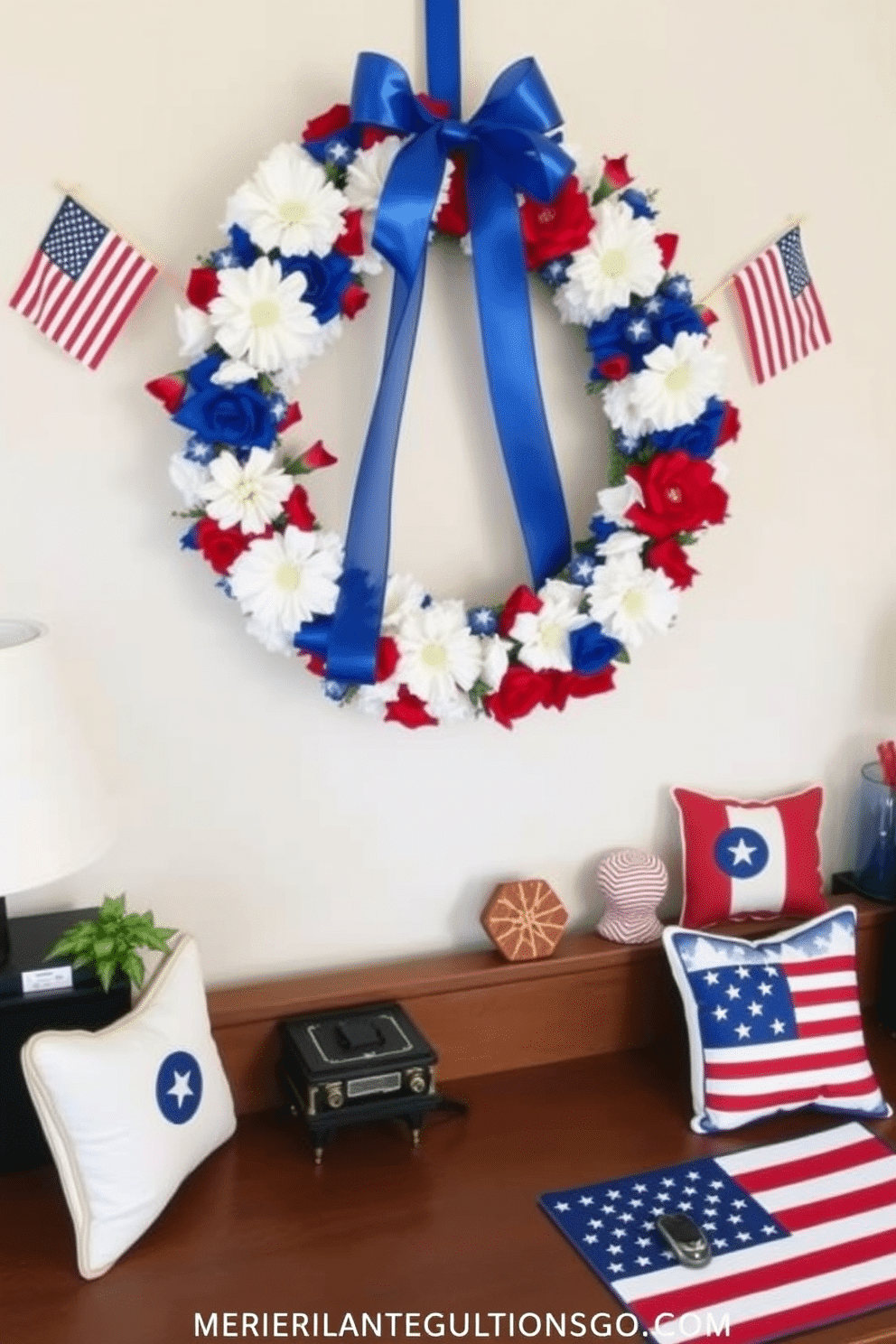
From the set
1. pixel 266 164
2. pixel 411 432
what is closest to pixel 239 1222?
pixel 411 432

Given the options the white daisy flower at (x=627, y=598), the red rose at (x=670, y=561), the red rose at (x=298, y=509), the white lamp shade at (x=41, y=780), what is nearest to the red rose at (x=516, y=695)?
the white daisy flower at (x=627, y=598)

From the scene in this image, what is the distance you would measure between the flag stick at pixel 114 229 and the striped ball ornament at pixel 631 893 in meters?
1.06

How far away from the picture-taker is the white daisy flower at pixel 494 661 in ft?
6.19

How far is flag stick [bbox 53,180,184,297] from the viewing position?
67.7 inches

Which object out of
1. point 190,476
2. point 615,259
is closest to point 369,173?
point 615,259

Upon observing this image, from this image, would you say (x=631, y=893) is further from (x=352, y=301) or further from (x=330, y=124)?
(x=330, y=124)

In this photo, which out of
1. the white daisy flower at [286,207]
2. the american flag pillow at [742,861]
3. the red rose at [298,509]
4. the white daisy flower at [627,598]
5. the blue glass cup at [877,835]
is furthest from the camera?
the blue glass cup at [877,835]

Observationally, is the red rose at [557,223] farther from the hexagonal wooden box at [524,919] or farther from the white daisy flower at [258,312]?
the hexagonal wooden box at [524,919]

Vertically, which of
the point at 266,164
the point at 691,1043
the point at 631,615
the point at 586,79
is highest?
the point at 586,79

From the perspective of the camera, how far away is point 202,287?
1718 mm

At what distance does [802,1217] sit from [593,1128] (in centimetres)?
32

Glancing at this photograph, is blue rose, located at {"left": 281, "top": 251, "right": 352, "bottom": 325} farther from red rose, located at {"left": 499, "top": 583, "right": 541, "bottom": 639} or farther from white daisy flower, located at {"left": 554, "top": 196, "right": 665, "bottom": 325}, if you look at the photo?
red rose, located at {"left": 499, "top": 583, "right": 541, "bottom": 639}

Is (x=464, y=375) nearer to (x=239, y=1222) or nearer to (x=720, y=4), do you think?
(x=720, y=4)

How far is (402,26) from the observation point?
1845 mm
